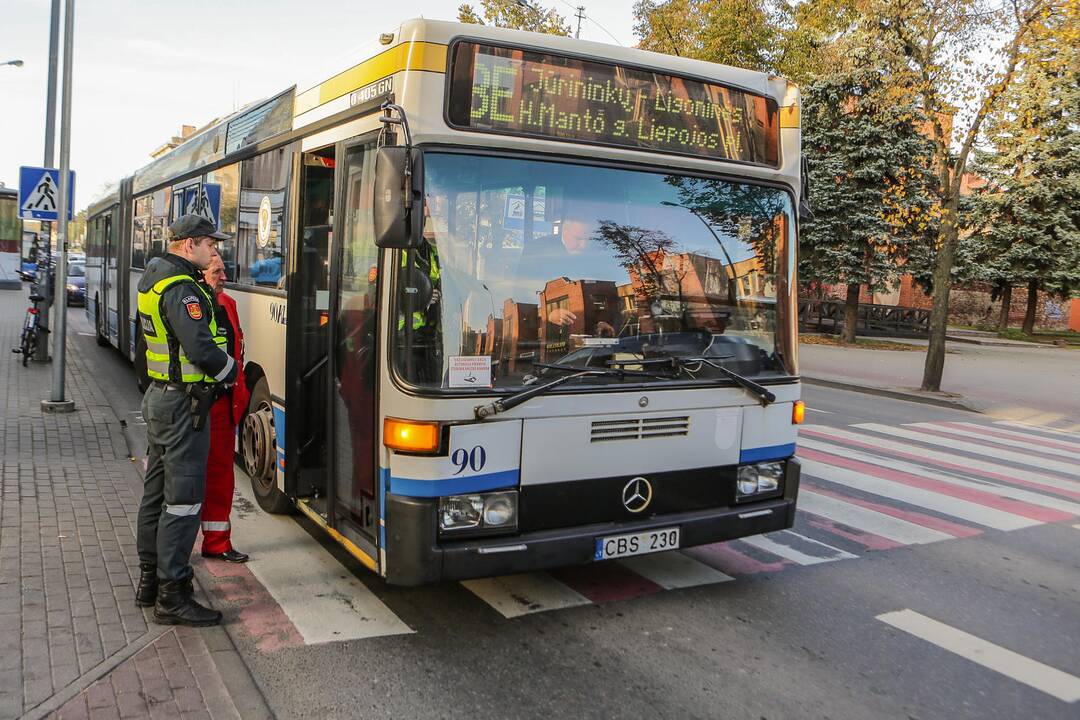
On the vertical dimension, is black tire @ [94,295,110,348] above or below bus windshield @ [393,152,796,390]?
below

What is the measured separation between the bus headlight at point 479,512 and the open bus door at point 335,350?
0.44m

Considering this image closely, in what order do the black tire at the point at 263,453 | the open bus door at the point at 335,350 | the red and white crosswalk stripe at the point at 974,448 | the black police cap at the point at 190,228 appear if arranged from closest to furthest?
the black police cap at the point at 190,228 → the open bus door at the point at 335,350 → the black tire at the point at 263,453 → the red and white crosswalk stripe at the point at 974,448

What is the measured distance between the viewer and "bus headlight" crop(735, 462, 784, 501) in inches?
202

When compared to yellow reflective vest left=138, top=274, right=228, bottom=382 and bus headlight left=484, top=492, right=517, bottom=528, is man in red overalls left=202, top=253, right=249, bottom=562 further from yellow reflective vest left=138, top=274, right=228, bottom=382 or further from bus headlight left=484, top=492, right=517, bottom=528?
bus headlight left=484, top=492, right=517, bottom=528

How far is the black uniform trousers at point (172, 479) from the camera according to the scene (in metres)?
4.36

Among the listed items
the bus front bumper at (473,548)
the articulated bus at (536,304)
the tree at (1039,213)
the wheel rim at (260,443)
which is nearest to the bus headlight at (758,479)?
the articulated bus at (536,304)

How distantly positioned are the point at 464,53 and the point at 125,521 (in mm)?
3927

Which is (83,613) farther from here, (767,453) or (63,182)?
(63,182)

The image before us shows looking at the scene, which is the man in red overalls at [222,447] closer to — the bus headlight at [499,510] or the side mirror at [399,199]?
the side mirror at [399,199]

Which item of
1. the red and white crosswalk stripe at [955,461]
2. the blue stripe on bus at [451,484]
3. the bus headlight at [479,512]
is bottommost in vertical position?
the red and white crosswalk stripe at [955,461]

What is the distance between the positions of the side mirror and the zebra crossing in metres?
2.04

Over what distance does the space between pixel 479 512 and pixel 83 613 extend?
2039mm

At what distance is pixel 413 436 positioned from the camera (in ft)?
13.8

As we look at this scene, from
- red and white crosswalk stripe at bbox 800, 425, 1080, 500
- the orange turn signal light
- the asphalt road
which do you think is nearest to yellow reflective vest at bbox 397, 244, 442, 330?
the orange turn signal light
